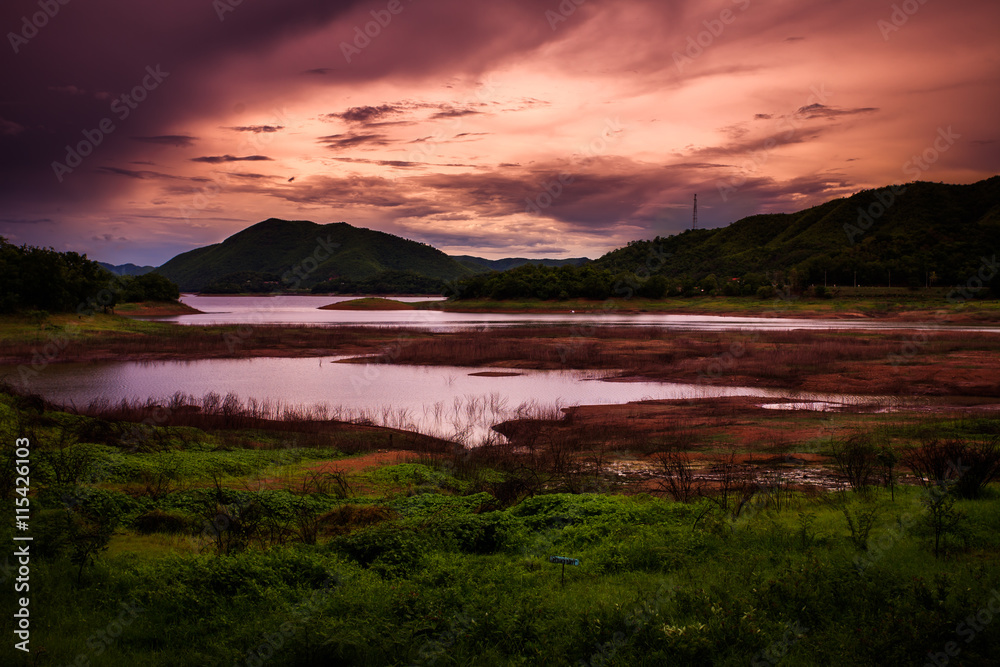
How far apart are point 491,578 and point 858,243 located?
15234cm

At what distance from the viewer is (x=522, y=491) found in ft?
35.0

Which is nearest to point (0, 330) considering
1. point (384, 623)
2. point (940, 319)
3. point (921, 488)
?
point (384, 623)

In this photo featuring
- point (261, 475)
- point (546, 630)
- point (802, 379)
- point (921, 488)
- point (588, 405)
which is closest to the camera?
point (546, 630)

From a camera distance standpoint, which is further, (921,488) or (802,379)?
(802,379)

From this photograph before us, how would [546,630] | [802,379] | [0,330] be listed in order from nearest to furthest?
[546,630] → [802,379] → [0,330]

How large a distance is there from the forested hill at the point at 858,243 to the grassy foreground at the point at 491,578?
10891cm

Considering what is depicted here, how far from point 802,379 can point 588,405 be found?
482 inches

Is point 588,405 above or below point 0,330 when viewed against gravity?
below

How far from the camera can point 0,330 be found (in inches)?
1742

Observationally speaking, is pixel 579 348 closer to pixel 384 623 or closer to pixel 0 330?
pixel 384 623

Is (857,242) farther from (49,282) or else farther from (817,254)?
(49,282)

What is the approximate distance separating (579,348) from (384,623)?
37.5 m

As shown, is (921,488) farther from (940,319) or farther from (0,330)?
(940,319)

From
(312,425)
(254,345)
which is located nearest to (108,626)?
(312,425)
